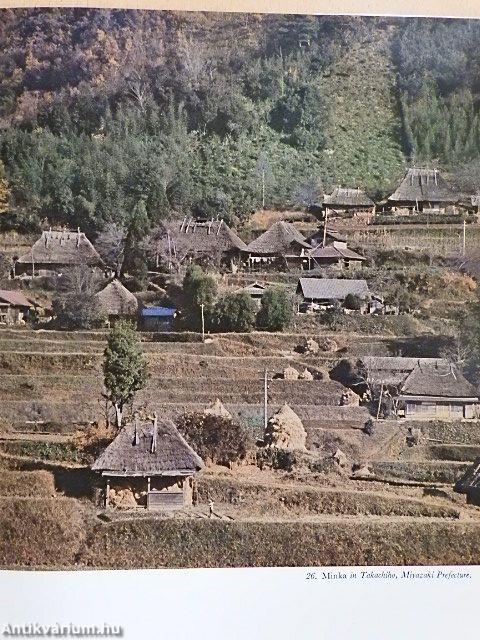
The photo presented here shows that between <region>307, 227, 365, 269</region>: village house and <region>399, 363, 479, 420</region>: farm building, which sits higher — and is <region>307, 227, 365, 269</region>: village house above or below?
above

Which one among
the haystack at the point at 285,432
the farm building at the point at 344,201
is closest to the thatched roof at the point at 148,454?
the haystack at the point at 285,432

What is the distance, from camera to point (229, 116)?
4965 mm

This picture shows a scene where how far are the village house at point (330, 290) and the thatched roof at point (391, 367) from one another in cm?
32

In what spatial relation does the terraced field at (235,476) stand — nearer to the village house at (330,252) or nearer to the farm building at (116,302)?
the farm building at (116,302)

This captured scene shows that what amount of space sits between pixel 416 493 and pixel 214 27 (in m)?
2.85

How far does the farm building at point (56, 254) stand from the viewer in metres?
4.86

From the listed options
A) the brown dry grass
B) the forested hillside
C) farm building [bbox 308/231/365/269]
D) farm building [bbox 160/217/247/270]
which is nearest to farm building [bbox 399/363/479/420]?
farm building [bbox 308/231/365/269]

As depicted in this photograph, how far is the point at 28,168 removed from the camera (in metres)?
4.85

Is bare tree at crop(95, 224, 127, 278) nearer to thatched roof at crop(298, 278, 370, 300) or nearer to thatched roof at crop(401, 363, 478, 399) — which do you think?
thatched roof at crop(298, 278, 370, 300)

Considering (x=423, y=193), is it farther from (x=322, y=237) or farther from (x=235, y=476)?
(x=235, y=476)

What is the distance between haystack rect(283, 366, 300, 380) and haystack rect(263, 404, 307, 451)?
0.55 feet

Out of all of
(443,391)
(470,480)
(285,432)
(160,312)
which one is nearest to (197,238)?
(160,312)

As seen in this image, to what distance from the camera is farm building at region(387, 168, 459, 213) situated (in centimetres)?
498

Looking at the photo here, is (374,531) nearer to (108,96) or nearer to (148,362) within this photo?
(148,362)
